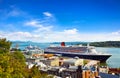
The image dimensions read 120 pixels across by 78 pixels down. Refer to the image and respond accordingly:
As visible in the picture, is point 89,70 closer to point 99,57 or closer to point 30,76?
point 30,76

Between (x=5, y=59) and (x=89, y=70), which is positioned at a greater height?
(x=5, y=59)

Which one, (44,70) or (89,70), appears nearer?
(89,70)

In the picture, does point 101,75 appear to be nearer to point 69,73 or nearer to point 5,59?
point 69,73

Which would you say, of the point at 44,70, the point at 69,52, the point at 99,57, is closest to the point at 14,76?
the point at 44,70

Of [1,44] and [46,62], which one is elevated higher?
[1,44]

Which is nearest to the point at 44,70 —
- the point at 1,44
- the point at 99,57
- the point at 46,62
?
the point at 1,44

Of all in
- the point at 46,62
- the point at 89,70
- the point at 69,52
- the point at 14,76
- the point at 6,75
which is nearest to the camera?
the point at 6,75

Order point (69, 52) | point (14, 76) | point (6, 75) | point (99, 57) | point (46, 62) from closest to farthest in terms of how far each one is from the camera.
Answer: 1. point (6, 75)
2. point (14, 76)
3. point (46, 62)
4. point (99, 57)
5. point (69, 52)

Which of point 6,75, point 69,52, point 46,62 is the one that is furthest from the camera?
point 69,52

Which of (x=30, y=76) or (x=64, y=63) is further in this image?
(x=64, y=63)
